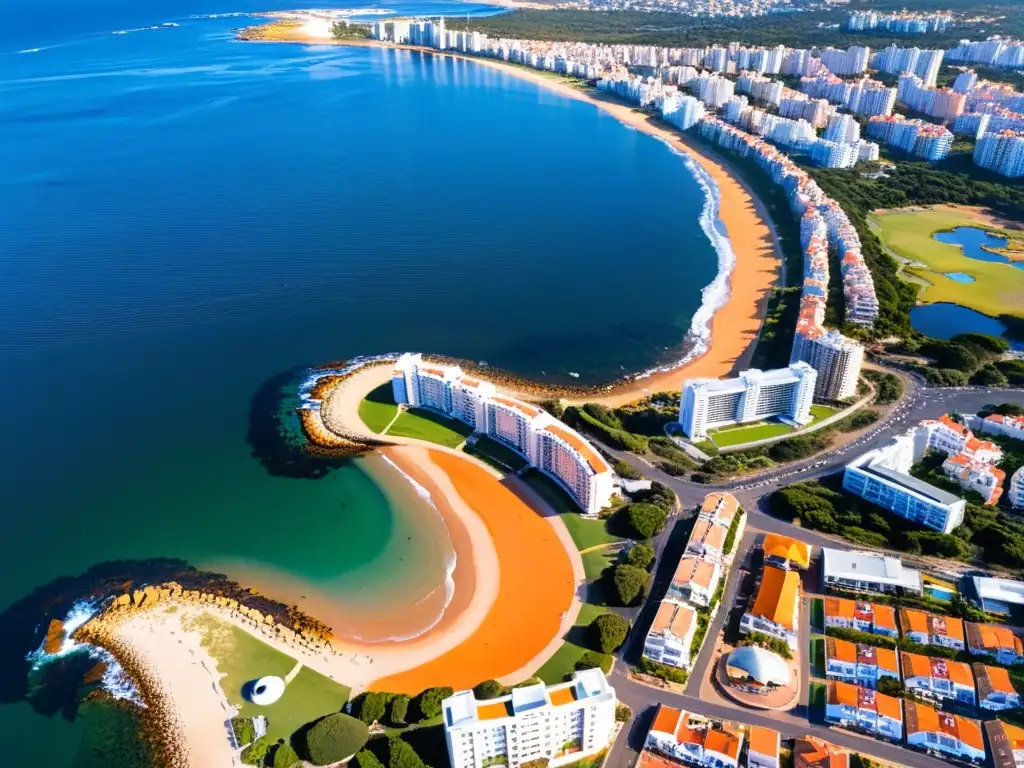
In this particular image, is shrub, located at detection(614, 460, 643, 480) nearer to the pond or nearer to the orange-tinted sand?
the orange-tinted sand

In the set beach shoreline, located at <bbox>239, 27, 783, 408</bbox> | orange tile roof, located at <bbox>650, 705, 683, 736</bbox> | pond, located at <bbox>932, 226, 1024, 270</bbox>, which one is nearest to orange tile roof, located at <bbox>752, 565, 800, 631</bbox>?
orange tile roof, located at <bbox>650, 705, 683, 736</bbox>

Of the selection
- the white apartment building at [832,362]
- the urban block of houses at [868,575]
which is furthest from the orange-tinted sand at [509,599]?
the white apartment building at [832,362]

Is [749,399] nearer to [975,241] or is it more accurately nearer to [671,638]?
[671,638]

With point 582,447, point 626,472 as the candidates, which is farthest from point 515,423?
point 626,472

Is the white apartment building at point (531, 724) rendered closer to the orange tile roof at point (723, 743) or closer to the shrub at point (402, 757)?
the shrub at point (402, 757)

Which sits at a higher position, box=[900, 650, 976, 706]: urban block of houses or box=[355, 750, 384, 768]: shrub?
box=[900, 650, 976, 706]: urban block of houses
